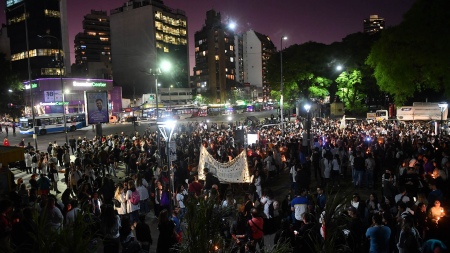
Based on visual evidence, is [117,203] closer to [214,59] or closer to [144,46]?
[144,46]

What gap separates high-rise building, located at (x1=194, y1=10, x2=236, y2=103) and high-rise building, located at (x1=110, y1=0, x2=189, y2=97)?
8796 mm

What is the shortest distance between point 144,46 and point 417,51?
270ft

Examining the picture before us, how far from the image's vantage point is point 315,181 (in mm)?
15742

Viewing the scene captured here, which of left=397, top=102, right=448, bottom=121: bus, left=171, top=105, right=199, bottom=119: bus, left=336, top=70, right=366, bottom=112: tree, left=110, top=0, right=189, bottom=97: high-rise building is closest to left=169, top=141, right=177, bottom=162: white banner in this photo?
left=397, top=102, right=448, bottom=121: bus

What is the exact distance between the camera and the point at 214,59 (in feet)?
368

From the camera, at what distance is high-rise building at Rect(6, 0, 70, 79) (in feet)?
248

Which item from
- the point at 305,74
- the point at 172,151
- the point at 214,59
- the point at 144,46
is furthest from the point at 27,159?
the point at 214,59

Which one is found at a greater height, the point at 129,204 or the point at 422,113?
the point at 422,113

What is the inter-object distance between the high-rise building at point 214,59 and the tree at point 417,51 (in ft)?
254

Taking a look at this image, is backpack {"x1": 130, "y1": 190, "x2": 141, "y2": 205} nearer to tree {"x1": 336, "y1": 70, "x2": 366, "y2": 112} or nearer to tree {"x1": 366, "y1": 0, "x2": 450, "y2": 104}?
tree {"x1": 366, "y1": 0, "x2": 450, "y2": 104}

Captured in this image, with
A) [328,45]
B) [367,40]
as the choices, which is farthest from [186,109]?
[367,40]

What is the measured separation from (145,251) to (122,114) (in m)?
56.6

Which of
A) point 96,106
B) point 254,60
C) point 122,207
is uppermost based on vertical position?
point 254,60

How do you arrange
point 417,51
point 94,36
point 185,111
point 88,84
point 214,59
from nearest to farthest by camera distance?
point 417,51
point 88,84
point 185,111
point 214,59
point 94,36
